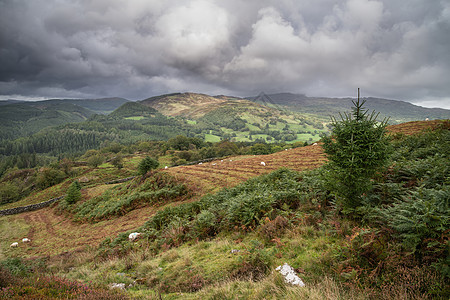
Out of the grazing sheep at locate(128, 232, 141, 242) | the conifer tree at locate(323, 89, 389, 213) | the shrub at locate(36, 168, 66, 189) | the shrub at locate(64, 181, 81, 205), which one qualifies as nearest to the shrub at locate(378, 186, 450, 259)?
the conifer tree at locate(323, 89, 389, 213)

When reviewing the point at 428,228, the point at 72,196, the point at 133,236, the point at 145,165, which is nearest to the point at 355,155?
the point at 428,228

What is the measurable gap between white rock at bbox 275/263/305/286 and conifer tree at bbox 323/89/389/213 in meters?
2.87

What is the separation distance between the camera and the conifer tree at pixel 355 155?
5.82 m

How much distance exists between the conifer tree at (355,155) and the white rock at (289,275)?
2869 millimetres

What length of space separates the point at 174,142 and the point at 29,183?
65.4 metres

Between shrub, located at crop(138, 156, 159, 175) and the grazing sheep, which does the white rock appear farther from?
shrub, located at crop(138, 156, 159, 175)

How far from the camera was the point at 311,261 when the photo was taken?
4.70 meters

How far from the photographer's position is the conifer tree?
19.1 ft

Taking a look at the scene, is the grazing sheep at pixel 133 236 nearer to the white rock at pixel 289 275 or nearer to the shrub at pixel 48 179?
the white rock at pixel 289 275

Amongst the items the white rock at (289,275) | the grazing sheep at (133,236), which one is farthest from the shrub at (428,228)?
the grazing sheep at (133,236)

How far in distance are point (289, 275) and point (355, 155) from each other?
411 centimetres

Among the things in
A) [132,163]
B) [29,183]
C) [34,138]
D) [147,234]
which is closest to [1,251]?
[147,234]

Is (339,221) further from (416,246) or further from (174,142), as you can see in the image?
(174,142)

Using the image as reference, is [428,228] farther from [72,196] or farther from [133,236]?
[72,196]
